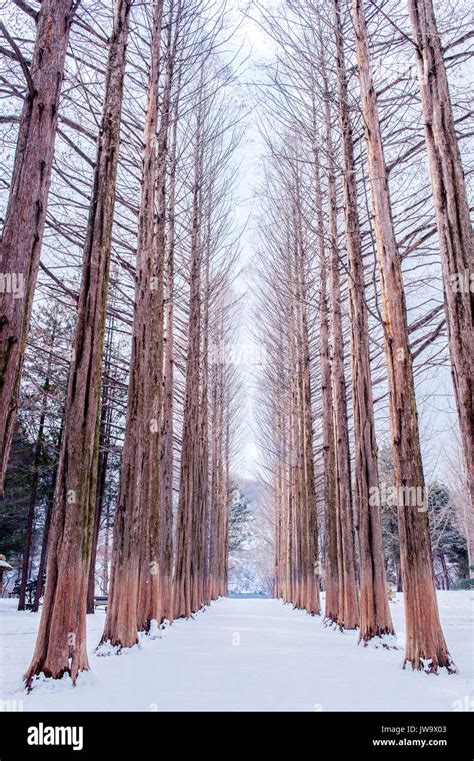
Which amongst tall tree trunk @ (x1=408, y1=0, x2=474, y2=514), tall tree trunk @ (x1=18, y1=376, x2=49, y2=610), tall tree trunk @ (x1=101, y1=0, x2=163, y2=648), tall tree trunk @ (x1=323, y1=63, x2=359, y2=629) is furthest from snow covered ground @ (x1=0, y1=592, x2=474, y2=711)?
tall tree trunk @ (x1=18, y1=376, x2=49, y2=610)

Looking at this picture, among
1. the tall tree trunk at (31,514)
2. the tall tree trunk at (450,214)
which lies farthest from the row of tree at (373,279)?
the tall tree trunk at (31,514)

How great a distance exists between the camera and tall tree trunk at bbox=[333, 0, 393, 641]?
633 cm

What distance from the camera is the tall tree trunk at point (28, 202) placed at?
2.99 meters

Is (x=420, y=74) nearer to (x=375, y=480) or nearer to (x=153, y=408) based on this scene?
(x=375, y=480)

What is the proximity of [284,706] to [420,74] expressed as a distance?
460 cm

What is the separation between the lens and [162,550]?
9.79 meters

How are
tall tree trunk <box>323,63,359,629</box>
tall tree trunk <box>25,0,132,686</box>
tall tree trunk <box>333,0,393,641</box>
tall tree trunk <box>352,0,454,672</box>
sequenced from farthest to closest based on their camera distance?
tall tree trunk <box>323,63,359,629</box>, tall tree trunk <box>333,0,393,641</box>, tall tree trunk <box>352,0,454,672</box>, tall tree trunk <box>25,0,132,686</box>

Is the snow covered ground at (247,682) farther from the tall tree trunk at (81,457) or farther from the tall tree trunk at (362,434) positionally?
the tall tree trunk at (362,434)

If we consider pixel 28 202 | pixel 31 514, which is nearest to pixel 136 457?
pixel 28 202

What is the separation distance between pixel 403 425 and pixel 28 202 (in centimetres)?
377

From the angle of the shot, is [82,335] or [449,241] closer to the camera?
[449,241]

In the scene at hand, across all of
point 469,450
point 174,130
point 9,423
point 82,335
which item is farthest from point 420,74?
point 174,130

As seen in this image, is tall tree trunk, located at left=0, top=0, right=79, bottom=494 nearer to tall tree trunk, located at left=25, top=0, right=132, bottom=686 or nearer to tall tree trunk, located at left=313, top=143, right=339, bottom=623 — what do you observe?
tall tree trunk, located at left=25, top=0, right=132, bottom=686

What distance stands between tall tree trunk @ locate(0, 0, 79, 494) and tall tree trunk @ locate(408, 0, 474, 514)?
2.65 metres
